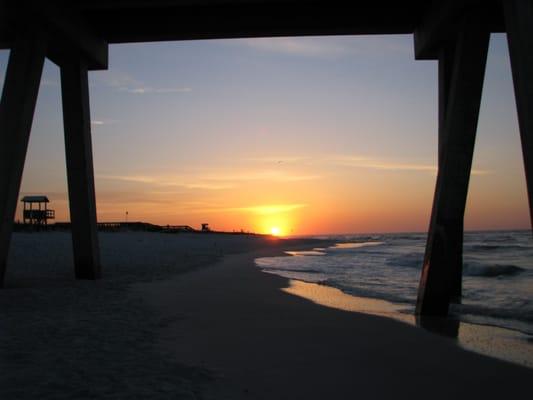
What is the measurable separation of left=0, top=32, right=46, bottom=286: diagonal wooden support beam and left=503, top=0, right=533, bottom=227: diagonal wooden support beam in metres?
8.26

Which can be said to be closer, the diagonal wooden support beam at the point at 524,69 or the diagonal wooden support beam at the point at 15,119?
the diagonal wooden support beam at the point at 524,69

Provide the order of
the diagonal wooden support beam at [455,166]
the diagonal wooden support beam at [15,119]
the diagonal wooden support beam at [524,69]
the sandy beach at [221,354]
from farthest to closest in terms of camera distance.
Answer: the diagonal wooden support beam at [15,119]
the diagonal wooden support beam at [455,166]
the diagonal wooden support beam at [524,69]
the sandy beach at [221,354]

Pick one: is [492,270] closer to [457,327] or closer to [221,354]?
[457,327]

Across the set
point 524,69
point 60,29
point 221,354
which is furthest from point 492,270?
point 60,29

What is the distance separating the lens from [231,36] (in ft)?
32.0

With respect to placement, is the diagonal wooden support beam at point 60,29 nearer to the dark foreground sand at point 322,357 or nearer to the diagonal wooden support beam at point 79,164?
the diagonal wooden support beam at point 79,164

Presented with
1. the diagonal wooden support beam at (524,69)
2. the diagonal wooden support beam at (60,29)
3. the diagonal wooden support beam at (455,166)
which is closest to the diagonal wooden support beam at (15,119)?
the diagonal wooden support beam at (60,29)

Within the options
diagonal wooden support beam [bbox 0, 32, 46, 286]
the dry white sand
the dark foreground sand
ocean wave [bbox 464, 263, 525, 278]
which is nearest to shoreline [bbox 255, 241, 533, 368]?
the dark foreground sand

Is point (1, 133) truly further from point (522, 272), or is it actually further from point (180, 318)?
point (522, 272)

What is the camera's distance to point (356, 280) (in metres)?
12.4

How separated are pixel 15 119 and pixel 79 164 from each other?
2.04m

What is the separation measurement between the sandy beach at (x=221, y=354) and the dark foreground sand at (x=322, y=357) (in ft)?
0.04

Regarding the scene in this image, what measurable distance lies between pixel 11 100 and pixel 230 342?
676 centimetres

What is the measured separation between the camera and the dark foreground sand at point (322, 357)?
139 inches
